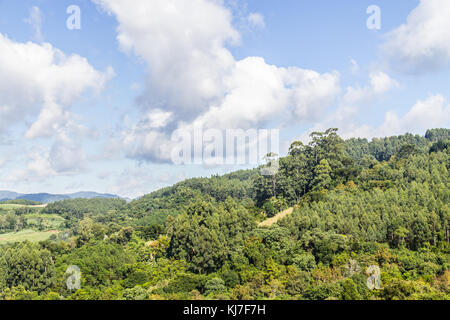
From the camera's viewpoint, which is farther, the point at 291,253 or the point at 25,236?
the point at 25,236

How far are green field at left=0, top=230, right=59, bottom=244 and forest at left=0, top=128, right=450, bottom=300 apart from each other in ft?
169

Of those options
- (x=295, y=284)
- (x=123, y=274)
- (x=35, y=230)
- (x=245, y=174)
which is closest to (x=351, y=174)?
(x=295, y=284)

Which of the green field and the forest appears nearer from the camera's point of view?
the forest

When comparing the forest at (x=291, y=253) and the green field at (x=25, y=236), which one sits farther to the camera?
the green field at (x=25, y=236)

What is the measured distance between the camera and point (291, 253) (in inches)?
1225

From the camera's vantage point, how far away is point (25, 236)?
316 ft

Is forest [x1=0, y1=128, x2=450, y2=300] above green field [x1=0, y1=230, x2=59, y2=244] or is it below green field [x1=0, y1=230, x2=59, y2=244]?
above

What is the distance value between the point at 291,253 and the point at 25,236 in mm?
93522

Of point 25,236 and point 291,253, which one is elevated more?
point 291,253

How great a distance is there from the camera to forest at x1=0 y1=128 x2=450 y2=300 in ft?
81.6

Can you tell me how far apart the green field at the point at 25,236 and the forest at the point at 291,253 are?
51.5 metres

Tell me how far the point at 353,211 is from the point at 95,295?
2728 cm

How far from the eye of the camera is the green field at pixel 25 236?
3594 inches

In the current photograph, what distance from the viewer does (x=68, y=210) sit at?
456ft
